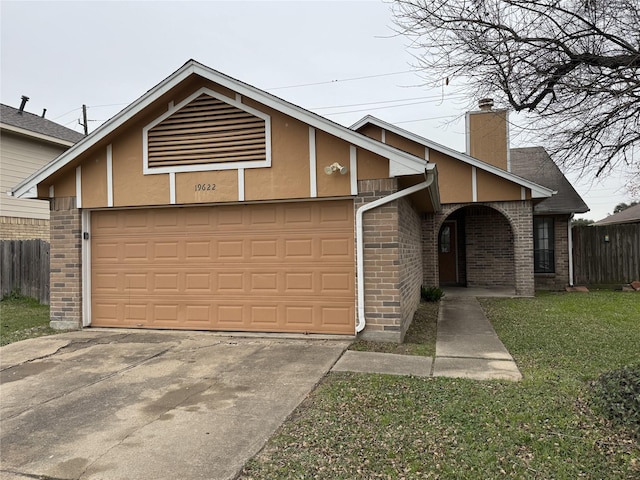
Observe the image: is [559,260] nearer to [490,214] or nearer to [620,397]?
[490,214]

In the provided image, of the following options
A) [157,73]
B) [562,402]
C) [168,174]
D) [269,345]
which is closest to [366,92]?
[157,73]

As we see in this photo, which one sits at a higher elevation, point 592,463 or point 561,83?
point 561,83

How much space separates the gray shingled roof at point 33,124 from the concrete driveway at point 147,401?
12.2m

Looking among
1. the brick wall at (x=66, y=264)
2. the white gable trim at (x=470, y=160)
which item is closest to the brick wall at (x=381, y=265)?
the brick wall at (x=66, y=264)

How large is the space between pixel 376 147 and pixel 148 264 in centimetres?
461

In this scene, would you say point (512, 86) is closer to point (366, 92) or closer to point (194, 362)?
point (194, 362)

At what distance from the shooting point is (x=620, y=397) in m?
3.95

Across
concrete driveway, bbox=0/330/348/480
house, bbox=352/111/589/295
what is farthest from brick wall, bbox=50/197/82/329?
house, bbox=352/111/589/295

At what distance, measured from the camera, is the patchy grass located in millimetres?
6301

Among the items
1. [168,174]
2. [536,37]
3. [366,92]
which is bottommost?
[168,174]

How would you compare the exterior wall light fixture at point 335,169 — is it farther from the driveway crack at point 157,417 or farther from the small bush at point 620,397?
the small bush at point 620,397

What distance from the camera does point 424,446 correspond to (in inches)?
133

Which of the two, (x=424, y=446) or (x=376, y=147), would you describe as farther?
(x=376, y=147)

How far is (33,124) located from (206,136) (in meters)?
13.6
